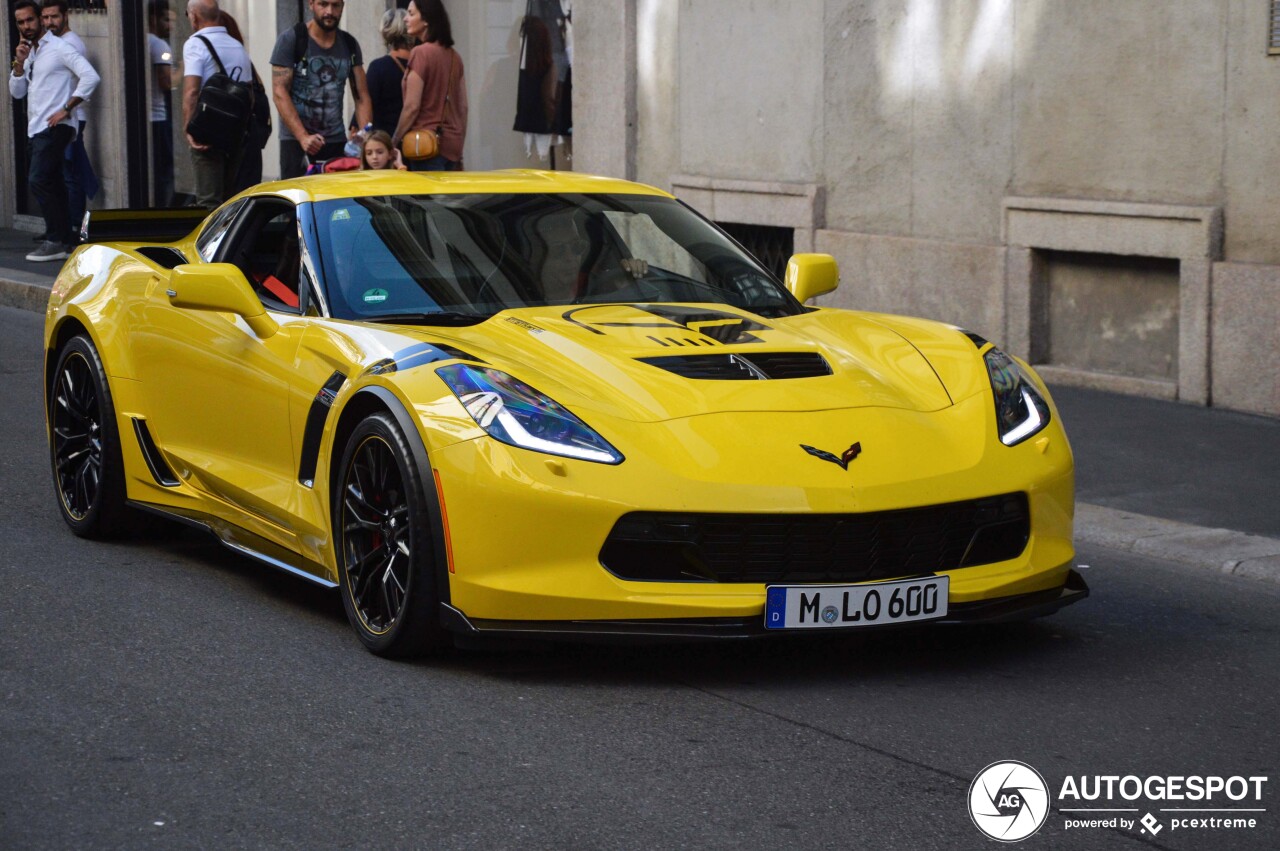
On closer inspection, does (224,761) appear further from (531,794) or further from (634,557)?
(634,557)

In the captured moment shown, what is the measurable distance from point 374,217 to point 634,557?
71.6 inches

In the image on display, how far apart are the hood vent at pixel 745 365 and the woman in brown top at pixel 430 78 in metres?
7.73

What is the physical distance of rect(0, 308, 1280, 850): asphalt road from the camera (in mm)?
4012

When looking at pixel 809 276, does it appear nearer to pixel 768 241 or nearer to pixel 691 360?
pixel 691 360

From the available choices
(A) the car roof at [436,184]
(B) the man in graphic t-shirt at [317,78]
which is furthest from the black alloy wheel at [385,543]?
(B) the man in graphic t-shirt at [317,78]

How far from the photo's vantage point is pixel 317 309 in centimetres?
Answer: 594

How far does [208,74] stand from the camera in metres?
14.3

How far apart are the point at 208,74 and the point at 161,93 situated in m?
6.21

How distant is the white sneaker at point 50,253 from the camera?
697 inches

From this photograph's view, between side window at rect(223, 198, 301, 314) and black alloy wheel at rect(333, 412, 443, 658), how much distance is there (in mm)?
844

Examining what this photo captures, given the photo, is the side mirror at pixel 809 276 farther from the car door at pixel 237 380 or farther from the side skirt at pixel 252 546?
the side skirt at pixel 252 546

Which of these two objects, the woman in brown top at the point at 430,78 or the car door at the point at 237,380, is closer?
the car door at the point at 237,380

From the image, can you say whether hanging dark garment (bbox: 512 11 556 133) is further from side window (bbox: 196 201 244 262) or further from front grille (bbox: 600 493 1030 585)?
front grille (bbox: 600 493 1030 585)

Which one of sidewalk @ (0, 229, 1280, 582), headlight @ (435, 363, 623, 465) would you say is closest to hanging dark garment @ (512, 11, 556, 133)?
sidewalk @ (0, 229, 1280, 582)
